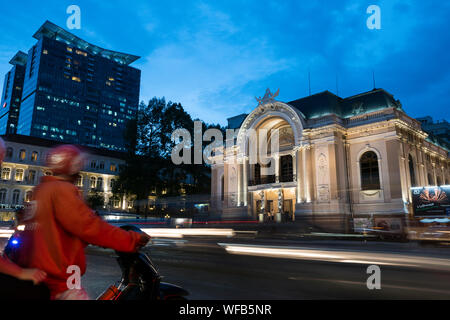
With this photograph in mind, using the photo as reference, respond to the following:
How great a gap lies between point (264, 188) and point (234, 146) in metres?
6.24

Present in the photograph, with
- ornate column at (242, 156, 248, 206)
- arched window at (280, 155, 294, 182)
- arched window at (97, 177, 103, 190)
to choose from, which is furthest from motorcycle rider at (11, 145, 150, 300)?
arched window at (97, 177, 103, 190)

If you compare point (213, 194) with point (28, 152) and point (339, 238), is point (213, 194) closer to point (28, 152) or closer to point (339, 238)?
point (339, 238)

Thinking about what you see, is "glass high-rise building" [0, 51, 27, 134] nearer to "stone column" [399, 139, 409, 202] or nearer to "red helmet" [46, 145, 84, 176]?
"stone column" [399, 139, 409, 202]

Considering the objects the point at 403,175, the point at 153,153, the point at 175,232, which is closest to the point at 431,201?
the point at 403,175

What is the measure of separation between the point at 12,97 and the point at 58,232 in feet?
500

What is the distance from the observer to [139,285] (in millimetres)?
2936

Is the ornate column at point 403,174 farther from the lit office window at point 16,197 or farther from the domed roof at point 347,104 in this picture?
the lit office window at point 16,197

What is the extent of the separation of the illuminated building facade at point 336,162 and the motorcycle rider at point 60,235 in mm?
27228

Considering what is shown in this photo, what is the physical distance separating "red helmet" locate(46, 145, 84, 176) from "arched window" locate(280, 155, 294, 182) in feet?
108

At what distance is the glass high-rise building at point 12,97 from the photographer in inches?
4961

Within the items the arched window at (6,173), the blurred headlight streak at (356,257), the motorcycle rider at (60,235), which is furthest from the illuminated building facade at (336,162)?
the arched window at (6,173)

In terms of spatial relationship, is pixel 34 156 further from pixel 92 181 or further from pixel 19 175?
pixel 92 181

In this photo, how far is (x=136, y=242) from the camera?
87.5 inches

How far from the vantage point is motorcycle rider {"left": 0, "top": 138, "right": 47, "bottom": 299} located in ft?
6.00
